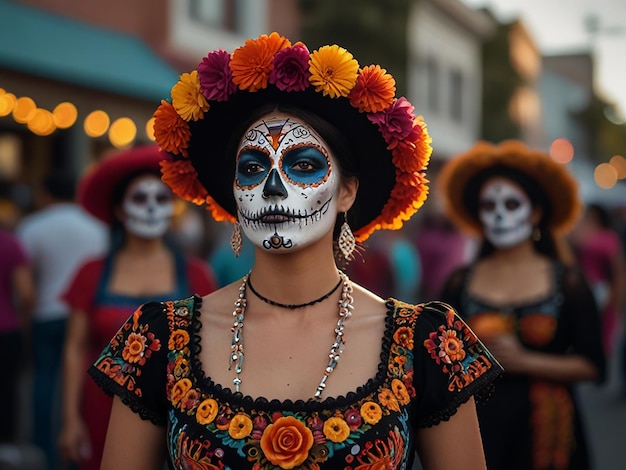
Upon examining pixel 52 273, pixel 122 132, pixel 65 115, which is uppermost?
pixel 65 115

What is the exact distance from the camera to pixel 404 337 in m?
2.90

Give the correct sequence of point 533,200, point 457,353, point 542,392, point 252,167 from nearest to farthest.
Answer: point 457,353
point 252,167
point 542,392
point 533,200

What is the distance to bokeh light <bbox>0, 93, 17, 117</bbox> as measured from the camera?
37.0ft

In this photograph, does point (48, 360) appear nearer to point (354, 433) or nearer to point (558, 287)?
point (558, 287)

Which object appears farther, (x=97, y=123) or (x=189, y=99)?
(x=97, y=123)

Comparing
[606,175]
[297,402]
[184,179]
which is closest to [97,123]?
[184,179]

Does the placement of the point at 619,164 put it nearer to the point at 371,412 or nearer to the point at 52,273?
the point at 52,273

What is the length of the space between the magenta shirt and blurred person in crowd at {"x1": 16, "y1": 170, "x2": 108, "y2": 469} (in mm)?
235

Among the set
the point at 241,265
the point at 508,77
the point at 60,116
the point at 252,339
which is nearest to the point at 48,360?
the point at 241,265

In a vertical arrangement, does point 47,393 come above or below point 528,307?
below

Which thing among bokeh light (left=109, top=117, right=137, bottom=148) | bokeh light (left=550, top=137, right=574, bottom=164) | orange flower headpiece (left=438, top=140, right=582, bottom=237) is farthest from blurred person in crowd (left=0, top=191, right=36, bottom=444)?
bokeh light (left=550, top=137, right=574, bottom=164)

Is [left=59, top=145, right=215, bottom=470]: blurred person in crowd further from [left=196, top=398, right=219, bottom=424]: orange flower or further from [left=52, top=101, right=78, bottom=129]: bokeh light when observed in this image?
Answer: [left=52, top=101, right=78, bottom=129]: bokeh light

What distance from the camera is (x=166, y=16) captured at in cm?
1570

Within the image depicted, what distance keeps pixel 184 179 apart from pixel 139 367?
66 centimetres
